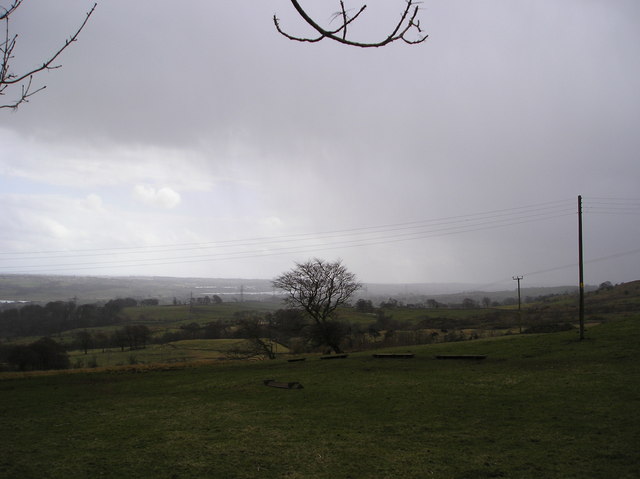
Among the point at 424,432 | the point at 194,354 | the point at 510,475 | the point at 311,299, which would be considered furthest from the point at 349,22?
the point at 194,354

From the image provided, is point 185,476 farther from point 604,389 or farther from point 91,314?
point 91,314

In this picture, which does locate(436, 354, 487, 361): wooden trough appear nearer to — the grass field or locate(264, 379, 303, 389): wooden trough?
the grass field

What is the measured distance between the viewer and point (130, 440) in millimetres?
9945

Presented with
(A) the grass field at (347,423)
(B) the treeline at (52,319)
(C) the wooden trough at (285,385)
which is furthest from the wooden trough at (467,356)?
(B) the treeline at (52,319)

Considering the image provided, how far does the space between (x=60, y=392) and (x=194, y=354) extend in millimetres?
35887

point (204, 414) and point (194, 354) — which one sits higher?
point (204, 414)

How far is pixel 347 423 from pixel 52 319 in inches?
4120

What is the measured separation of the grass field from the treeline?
81.8 metres

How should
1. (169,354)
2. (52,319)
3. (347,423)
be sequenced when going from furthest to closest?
(52,319)
(169,354)
(347,423)

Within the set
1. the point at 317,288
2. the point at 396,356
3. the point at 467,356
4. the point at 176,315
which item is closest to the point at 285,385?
the point at 396,356

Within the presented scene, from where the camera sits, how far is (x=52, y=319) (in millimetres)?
92500

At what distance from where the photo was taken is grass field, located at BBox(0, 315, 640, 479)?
7930 millimetres

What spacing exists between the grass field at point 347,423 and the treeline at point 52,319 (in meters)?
81.8

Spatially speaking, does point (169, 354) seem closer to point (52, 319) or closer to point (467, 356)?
point (467, 356)
